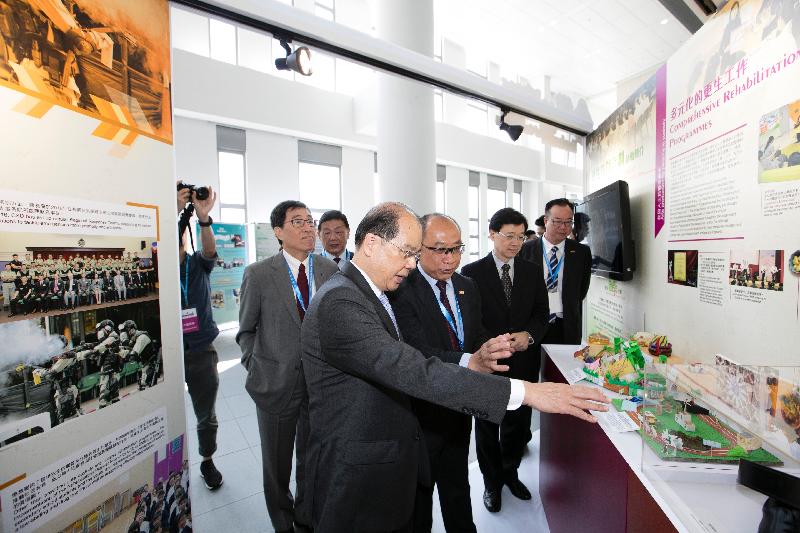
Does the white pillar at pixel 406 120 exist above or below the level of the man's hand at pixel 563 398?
above

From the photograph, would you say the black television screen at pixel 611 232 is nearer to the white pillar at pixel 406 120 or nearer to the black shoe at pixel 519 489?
the black shoe at pixel 519 489

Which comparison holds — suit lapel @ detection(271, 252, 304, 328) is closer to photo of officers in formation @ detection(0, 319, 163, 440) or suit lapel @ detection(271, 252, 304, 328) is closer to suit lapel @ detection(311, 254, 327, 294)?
suit lapel @ detection(311, 254, 327, 294)

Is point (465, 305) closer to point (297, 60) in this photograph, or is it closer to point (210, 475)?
point (297, 60)

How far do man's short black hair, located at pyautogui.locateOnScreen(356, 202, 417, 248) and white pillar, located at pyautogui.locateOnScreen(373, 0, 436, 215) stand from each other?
9.91 ft

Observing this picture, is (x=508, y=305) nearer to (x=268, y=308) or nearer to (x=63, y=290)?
(x=268, y=308)

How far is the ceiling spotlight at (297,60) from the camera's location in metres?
2.02

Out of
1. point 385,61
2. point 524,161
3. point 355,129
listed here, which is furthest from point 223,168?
point 524,161

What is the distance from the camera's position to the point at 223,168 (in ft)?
23.6

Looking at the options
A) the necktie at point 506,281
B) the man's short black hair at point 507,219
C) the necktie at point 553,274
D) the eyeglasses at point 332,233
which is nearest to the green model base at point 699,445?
the necktie at point 506,281

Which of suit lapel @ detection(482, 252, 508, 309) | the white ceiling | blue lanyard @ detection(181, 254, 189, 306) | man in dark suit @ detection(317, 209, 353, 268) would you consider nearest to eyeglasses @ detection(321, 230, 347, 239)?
man in dark suit @ detection(317, 209, 353, 268)

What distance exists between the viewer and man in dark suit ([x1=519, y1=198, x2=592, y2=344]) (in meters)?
2.90

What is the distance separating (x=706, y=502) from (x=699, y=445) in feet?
0.65

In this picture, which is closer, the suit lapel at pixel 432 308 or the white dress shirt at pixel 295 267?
the suit lapel at pixel 432 308

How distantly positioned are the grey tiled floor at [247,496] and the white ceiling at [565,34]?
6963 mm
